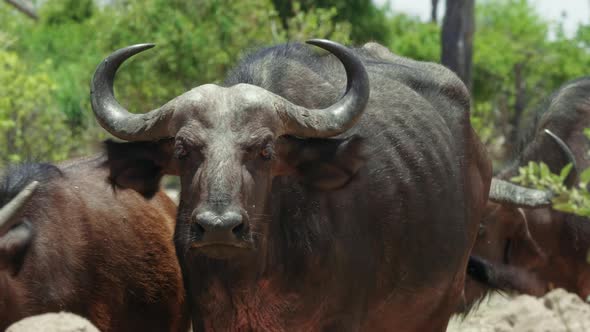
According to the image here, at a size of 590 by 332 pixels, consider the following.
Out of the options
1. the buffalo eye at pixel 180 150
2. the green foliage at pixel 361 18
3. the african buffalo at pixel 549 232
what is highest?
the buffalo eye at pixel 180 150

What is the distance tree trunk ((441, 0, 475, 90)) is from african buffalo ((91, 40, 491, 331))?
11912mm

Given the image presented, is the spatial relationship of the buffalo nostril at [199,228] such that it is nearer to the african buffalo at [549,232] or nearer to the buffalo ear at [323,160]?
the buffalo ear at [323,160]

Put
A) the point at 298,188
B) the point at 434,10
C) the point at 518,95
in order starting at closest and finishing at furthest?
the point at 298,188 < the point at 518,95 < the point at 434,10

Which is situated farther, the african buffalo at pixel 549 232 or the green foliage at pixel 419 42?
the green foliage at pixel 419 42

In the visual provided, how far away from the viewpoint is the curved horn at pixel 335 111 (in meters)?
5.31

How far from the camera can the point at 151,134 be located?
536 cm

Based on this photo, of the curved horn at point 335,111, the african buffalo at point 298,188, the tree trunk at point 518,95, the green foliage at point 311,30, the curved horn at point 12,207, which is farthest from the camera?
the tree trunk at point 518,95

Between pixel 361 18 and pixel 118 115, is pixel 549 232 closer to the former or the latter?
pixel 118 115

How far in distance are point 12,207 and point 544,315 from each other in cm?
454

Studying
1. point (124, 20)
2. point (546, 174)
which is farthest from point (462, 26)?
point (546, 174)

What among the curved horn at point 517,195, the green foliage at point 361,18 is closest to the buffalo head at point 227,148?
the curved horn at point 517,195

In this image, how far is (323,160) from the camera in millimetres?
5445

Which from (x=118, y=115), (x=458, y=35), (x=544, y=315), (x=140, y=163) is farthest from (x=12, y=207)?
(x=458, y=35)

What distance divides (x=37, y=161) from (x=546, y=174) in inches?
148
